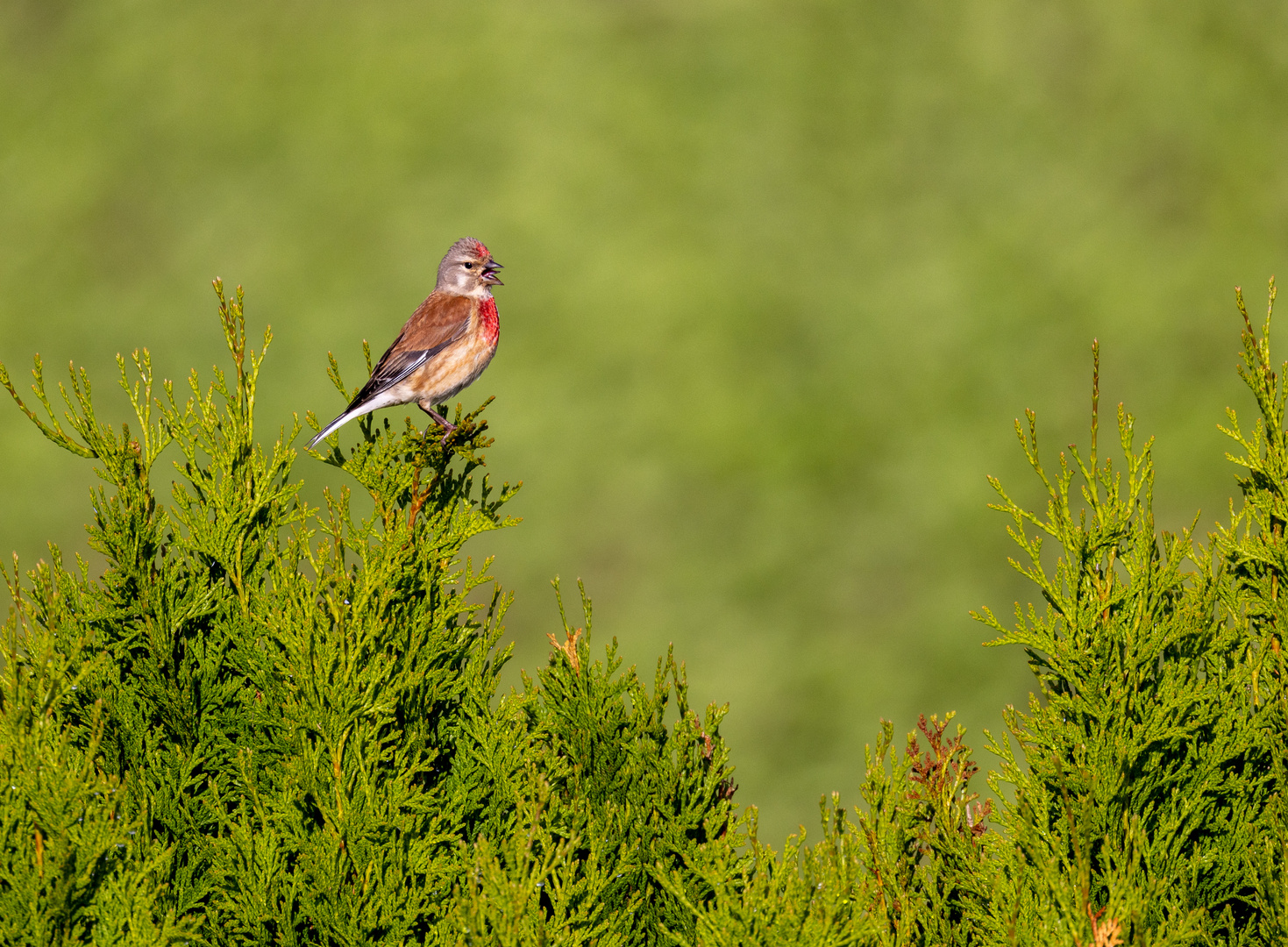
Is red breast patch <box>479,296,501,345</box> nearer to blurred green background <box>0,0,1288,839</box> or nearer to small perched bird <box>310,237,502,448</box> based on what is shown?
small perched bird <box>310,237,502,448</box>

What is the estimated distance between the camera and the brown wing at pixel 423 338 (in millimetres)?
7797

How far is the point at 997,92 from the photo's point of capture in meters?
24.6

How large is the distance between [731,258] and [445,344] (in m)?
16.0

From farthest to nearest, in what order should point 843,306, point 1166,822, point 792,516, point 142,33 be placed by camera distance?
point 142,33 < point 843,306 < point 792,516 < point 1166,822

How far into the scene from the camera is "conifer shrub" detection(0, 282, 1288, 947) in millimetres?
4043

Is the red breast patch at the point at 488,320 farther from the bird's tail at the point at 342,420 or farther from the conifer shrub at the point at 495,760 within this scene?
the conifer shrub at the point at 495,760

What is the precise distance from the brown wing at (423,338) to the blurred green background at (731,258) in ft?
37.1

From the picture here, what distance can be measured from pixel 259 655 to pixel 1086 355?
1997 centimetres

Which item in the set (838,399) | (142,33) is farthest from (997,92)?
(142,33)

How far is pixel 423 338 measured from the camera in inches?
315

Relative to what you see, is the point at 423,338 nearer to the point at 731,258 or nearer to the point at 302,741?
the point at 302,741

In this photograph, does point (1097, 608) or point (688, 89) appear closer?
point (1097, 608)

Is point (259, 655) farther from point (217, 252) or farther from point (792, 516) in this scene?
point (217, 252)

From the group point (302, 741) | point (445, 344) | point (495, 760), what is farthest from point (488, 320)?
point (302, 741)
